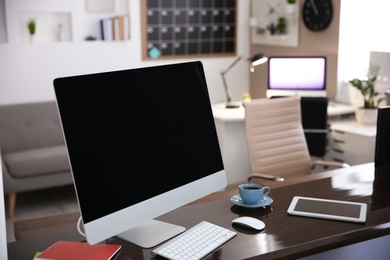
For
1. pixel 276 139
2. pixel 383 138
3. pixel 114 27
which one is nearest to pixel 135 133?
pixel 383 138

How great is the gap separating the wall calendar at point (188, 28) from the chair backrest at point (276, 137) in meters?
2.81

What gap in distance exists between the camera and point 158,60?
6.32 metres

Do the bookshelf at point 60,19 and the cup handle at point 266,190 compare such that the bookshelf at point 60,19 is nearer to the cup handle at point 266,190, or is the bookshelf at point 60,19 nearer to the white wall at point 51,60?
the white wall at point 51,60

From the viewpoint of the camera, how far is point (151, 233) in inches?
71.7

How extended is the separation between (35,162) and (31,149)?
53 centimetres

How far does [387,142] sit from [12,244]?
1.80 metres

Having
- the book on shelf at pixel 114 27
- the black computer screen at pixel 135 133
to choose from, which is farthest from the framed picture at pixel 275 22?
the black computer screen at pixel 135 133

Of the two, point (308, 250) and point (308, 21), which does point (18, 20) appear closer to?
point (308, 21)

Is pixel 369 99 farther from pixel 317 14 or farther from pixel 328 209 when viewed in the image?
pixel 328 209

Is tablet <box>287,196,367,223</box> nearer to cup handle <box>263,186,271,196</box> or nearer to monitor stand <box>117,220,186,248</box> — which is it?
cup handle <box>263,186,271,196</box>

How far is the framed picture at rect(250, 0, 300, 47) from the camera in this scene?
234 inches

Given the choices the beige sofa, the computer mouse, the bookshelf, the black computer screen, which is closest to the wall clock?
the bookshelf

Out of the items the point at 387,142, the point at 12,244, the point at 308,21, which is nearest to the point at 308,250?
the point at 12,244

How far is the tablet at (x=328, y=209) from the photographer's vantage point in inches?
77.1
